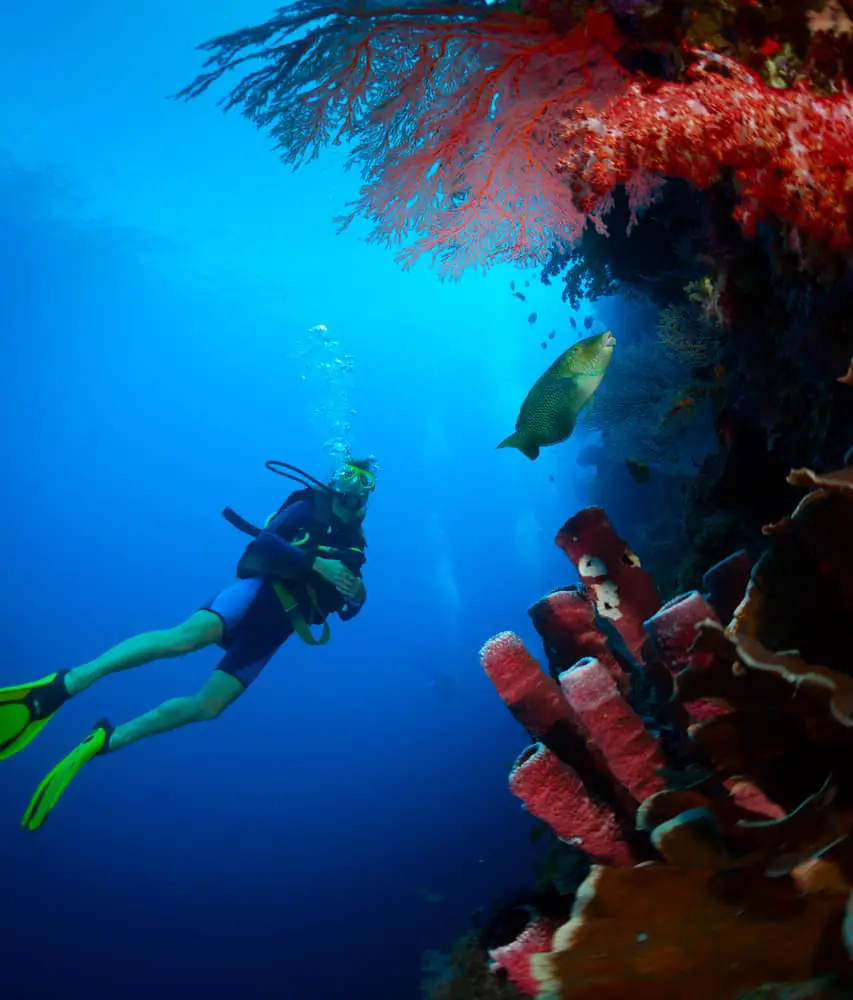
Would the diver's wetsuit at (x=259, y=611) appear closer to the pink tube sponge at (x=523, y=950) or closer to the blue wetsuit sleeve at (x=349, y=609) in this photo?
the blue wetsuit sleeve at (x=349, y=609)

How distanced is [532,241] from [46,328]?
57.2 metres

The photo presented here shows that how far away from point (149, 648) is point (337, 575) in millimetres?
2422

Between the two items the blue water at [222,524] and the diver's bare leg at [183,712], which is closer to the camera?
the diver's bare leg at [183,712]

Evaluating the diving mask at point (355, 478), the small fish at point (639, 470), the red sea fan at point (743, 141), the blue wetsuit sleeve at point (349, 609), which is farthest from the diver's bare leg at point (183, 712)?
the red sea fan at point (743, 141)

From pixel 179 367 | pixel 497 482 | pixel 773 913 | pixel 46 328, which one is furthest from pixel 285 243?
pixel 497 482

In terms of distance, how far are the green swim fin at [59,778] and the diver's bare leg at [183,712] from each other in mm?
154

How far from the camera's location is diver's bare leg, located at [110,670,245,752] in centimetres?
652

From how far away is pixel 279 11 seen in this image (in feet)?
9.78

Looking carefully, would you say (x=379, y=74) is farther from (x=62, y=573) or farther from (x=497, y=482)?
(x=497, y=482)

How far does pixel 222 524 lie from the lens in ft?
308

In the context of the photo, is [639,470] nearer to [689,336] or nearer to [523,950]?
[689,336]

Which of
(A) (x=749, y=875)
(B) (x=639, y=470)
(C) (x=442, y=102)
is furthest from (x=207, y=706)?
(A) (x=749, y=875)

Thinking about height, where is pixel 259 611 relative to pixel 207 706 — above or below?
above

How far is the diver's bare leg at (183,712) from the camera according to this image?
21.4 ft
